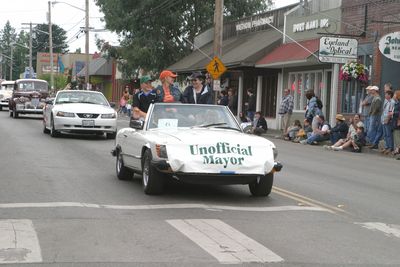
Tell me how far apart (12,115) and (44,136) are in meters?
12.6

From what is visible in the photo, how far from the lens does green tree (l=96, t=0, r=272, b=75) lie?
39750mm

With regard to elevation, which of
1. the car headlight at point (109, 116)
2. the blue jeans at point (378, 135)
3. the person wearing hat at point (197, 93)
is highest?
the person wearing hat at point (197, 93)

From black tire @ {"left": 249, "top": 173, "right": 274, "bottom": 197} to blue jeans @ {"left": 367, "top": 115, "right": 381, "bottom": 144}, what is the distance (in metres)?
11.2

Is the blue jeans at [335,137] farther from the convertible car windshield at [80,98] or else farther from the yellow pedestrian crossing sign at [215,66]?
the yellow pedestrian crossing sign at [215,66]

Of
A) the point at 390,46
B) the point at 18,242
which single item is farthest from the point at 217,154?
the point at 390,46

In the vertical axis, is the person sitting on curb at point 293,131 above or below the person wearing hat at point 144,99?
below

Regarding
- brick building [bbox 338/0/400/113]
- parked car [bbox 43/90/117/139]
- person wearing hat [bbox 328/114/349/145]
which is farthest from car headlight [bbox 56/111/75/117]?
brick building [bbox 338/0/400/113]

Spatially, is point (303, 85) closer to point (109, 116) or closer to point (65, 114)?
point (109, 116)

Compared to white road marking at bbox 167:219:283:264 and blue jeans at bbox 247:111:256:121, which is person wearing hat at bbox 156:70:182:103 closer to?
white road marking at bbox 167:219:283:264

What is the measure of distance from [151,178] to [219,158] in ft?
3.44

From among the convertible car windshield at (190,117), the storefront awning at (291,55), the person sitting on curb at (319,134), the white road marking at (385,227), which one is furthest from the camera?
the storefront awning at (291,55)

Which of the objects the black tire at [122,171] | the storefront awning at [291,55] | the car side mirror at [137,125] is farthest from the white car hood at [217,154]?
the storefront awning at [291,55]

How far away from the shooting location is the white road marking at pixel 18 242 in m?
5.79

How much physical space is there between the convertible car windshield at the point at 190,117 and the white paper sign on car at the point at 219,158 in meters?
1.23
